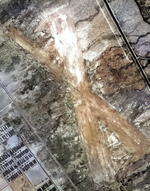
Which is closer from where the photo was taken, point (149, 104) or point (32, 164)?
point (149, 104)

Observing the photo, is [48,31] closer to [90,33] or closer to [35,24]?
[35,24]

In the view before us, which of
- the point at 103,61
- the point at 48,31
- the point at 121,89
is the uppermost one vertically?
the point at 48,31

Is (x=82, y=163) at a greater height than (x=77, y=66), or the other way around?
(x=77, y=66)

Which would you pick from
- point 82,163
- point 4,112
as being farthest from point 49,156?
point 4,112

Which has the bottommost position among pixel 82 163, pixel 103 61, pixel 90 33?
pixel 82 163

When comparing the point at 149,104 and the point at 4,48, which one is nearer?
the point at 149,104

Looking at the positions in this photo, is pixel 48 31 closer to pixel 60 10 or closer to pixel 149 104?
pixel 60 10

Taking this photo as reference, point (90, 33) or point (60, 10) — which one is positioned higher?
point (60, 10)

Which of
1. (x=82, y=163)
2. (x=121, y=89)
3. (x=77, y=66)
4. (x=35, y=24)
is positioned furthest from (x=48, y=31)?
(x=82, y=163)
